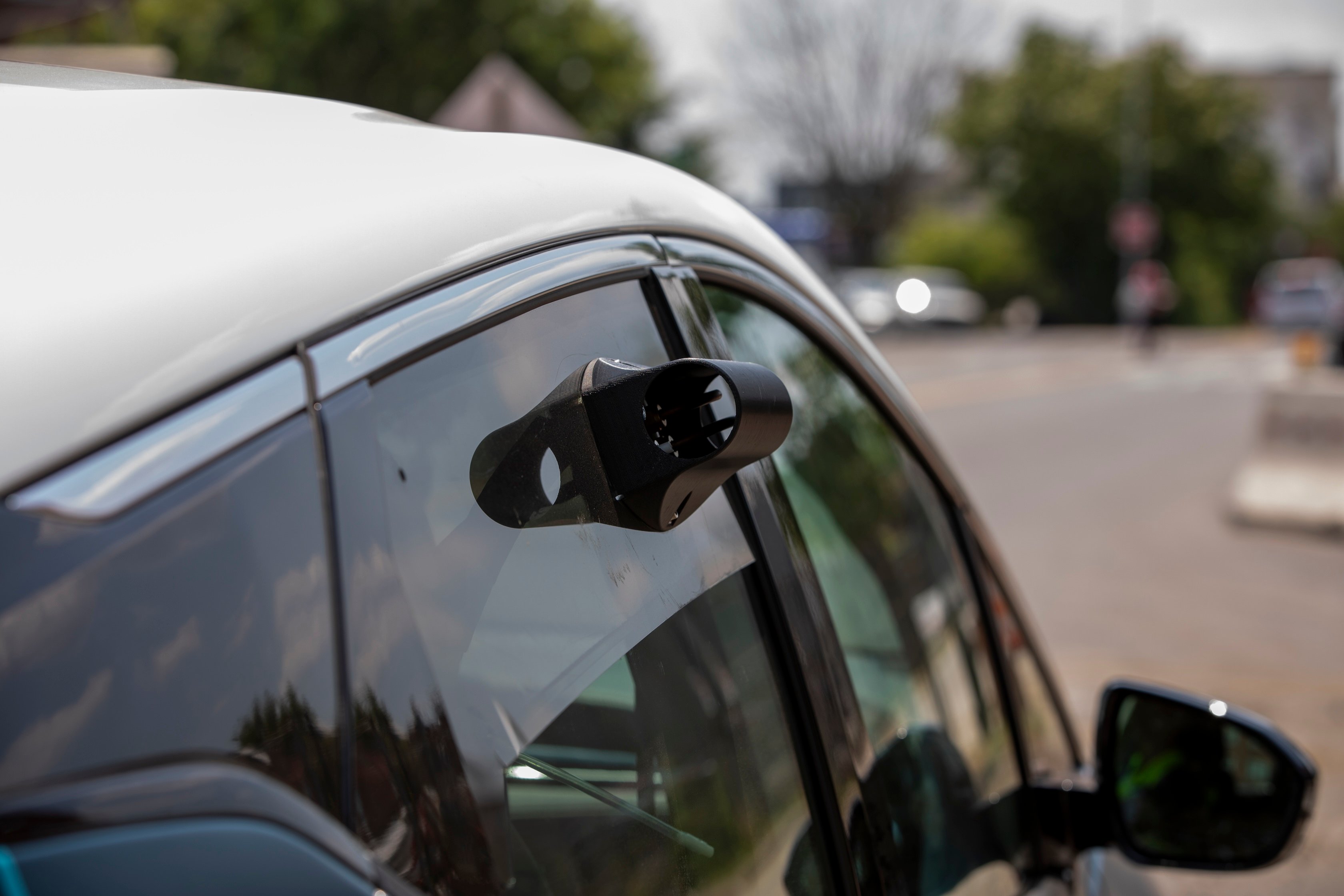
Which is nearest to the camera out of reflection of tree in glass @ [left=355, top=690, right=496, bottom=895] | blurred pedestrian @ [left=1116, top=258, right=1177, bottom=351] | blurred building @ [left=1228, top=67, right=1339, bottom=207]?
reflection of tree in glass @ [left=355, top=690, right=496, bottom=895]

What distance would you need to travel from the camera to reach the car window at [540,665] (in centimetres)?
75

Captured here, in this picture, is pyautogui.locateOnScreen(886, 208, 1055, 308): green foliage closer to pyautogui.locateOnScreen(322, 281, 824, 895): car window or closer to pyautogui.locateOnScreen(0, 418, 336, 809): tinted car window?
pyautogui.locateOnScreen(322, 281, 824, 895): car window

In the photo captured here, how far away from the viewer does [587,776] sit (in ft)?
3.02

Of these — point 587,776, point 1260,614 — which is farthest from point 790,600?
point 1260,614

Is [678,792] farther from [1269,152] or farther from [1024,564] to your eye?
[1269,152]

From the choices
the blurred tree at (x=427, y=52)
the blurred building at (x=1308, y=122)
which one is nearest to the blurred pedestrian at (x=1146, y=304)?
the blurred tree at (x=427, y=52)

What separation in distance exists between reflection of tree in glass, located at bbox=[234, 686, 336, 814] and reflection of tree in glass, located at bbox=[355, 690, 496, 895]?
24 millimetres

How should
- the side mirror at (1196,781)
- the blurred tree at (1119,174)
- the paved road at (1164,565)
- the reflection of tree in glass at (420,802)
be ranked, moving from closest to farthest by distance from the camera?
the reflection of tree in glass at (420,802) → the side mirror at (1196,781) → the paved road at (1164,565) → the blurred tree at (1119,174)

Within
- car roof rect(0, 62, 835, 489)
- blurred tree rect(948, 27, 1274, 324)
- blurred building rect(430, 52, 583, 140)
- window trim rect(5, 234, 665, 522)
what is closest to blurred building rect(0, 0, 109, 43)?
blurred building rect(430, 52, 583, 140)

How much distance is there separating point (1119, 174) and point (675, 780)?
4777cm

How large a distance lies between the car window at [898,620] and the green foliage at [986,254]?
1704 inches

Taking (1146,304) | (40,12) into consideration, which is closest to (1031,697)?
(40,12)

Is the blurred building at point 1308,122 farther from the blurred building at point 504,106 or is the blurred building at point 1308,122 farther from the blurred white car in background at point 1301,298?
the blurred building at point 504,106

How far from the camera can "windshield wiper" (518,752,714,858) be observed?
0.87 meters
